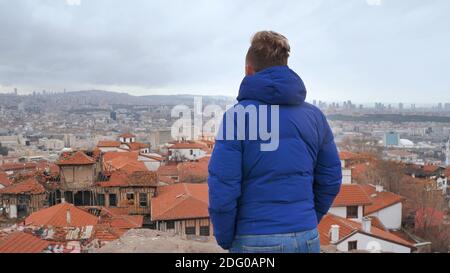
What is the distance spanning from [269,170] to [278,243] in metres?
0.21

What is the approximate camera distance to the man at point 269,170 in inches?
43.9

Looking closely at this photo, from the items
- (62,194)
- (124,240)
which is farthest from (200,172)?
(124,240)

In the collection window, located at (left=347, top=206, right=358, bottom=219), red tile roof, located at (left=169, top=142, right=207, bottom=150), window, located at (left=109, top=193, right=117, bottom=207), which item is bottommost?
window, located at (left=347, top=206, right=358, bottom=219)

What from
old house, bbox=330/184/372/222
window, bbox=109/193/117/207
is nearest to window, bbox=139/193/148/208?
window, bbox=109/193/117/207

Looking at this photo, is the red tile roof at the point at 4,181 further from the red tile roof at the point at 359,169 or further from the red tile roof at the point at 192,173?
the red tile roof at the point at 359,169

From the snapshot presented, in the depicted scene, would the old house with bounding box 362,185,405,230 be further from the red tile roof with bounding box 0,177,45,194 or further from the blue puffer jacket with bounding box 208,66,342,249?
the blue puffer jacket with bounding box 208,66,342,249

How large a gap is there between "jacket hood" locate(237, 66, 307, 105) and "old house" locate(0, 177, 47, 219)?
7071mm

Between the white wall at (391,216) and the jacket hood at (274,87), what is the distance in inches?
386

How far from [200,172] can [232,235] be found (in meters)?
10.9

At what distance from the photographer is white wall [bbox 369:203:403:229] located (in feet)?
33.4

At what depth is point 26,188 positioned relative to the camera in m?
7.80

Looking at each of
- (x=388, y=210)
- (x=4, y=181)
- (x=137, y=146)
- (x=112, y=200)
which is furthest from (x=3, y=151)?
A: (x=388, y=210)
